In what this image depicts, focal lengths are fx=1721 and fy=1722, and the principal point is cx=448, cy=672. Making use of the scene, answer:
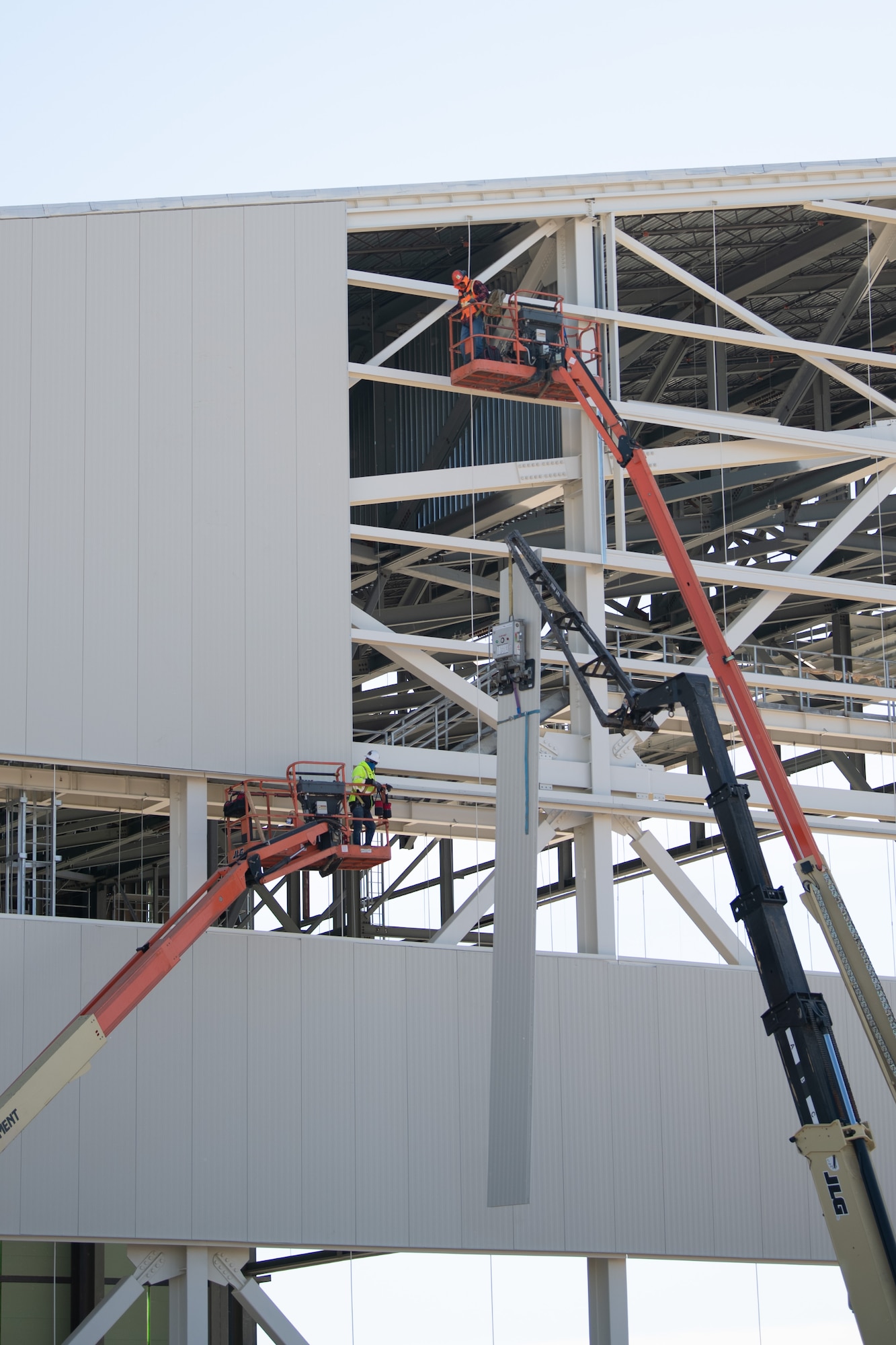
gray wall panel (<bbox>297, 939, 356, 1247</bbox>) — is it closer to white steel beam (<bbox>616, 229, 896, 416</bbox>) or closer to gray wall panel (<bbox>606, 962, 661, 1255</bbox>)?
gray wall panel (<bbox>606, 962, 661, 1255</bbox>)

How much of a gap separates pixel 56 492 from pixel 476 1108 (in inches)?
495

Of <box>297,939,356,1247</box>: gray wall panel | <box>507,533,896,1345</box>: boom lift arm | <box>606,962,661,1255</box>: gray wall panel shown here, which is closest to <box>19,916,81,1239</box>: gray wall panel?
<box>297,939,356,1247</box>: gray wall panel

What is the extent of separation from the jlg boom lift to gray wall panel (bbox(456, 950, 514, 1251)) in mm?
7732

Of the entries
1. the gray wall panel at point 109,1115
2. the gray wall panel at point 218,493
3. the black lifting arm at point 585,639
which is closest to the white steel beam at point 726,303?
the gray wall panel at point 218,493

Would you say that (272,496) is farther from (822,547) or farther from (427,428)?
(822,547)

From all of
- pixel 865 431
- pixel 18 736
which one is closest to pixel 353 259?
pixel 865 431

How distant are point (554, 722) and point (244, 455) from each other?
14854 millimetres

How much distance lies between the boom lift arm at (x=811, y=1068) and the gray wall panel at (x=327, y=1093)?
32.4 feet

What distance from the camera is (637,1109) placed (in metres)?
30.7

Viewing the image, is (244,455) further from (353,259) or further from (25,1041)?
(25,1041)

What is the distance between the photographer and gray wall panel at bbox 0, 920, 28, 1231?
26.4 metres

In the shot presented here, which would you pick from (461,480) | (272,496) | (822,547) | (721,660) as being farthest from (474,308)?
(721,660)

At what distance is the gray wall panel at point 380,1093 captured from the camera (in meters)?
28.4

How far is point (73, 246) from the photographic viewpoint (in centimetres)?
2959
